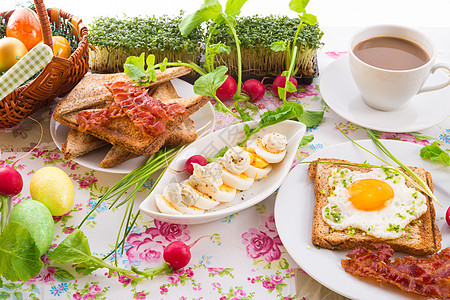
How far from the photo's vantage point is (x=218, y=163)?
86.2 inches

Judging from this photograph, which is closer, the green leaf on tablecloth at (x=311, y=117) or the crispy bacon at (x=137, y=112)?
the crispy bacon at (x=137, y=112)

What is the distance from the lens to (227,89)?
2736 millimetres

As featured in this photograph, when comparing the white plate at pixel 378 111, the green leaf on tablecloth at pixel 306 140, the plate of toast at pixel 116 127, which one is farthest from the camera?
the white plate at pixel 378 111

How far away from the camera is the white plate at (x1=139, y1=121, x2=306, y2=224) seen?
79.2 inches

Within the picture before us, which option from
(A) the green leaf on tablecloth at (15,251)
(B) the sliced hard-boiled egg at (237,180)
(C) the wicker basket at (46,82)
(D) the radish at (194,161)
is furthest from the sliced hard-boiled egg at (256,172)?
(C) the wicker basket at (46,82)

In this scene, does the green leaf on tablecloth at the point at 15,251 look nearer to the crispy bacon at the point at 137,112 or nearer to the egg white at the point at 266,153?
the crispy bacon at the point at 137,112

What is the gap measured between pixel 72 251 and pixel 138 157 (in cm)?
65

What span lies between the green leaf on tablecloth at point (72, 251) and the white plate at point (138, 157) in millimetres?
446

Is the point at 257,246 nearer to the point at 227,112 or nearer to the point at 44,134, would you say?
the point at 227,112

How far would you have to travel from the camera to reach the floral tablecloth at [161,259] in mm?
1920

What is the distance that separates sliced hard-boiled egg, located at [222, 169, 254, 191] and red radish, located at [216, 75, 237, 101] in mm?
709

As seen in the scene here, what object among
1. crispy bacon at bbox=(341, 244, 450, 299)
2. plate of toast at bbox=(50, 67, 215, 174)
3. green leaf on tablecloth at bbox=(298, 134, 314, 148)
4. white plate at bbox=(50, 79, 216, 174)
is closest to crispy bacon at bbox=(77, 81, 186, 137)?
plate of toast at bbox=(50, 67, 215, 174)

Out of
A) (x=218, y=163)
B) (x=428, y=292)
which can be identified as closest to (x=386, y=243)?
(x=428, y=292)

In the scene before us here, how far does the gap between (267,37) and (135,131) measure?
1.01m
